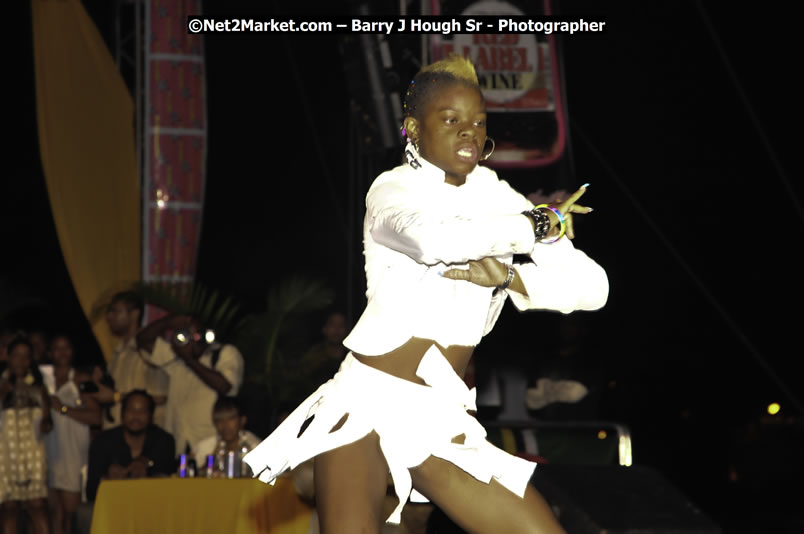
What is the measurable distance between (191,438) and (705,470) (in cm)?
554

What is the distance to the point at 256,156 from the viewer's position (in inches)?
526

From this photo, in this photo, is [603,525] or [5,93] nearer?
[603,525]

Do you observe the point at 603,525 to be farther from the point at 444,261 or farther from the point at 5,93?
the point at 5,93

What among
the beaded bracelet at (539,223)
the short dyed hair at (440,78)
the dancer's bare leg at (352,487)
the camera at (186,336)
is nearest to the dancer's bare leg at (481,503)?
the dancer's bare leg at (352,487)

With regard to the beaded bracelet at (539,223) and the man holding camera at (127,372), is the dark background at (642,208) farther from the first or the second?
the beaded bracelet at (539,223)

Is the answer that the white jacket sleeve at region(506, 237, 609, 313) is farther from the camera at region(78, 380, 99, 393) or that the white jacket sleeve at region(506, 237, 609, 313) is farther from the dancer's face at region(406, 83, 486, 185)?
the camera at region(78, 380, 99, 393)

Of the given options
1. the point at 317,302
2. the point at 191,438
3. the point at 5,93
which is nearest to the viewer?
the point at 191,438

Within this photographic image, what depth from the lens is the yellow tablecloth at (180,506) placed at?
456 cm

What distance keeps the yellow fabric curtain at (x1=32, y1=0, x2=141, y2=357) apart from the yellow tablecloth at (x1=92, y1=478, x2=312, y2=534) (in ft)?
15.7

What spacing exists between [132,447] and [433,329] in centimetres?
417

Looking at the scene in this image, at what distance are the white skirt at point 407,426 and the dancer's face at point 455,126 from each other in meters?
0.43

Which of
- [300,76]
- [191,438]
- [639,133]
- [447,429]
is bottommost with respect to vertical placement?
[191,438]

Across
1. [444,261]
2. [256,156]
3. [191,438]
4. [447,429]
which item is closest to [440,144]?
[444,261]

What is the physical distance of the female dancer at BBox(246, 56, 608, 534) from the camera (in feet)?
7.93
